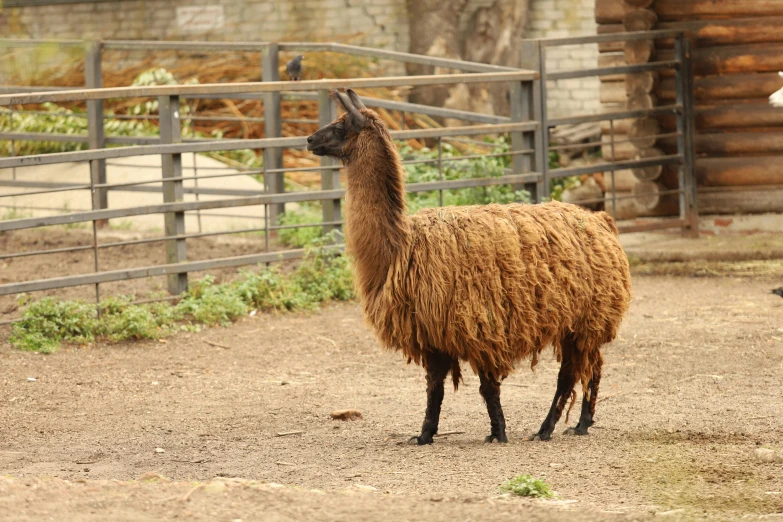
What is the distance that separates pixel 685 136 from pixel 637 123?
1.67ft

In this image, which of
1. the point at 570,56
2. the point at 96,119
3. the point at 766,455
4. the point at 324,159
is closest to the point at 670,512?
the point at 766,455

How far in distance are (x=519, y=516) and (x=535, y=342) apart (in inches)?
81.8

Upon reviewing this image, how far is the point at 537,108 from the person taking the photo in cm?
1070

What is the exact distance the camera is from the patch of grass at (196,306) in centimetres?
823

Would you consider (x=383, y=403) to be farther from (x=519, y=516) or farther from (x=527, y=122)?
(x=527, y=122)

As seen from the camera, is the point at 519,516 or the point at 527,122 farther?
the point at 527,122

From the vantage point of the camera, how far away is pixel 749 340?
317 inches

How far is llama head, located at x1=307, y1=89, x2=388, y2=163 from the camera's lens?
236 inches

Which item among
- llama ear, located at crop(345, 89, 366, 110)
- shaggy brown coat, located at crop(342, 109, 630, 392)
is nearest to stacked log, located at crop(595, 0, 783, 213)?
shaggy brown coat, located at crop(342, 109, 630, 392)

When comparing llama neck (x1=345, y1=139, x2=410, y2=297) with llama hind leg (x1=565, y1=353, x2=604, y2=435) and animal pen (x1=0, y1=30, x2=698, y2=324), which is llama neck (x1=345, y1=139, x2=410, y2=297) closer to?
llama hind leg (x1=565, y1=353, x2=604, y2=435)

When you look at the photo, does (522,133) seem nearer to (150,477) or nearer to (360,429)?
(360,429)

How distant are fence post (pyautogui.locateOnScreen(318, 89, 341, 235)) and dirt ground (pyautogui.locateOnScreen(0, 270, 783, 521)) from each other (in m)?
0.83

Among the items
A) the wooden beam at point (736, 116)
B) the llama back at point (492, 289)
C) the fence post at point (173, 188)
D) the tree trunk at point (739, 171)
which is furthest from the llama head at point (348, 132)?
the tree trunk at point (739, 171)

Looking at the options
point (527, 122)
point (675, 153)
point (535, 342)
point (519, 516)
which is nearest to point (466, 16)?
point (675, 153)
